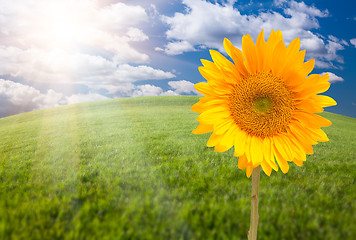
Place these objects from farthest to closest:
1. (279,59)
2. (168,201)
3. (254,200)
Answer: (168,201) < (279,59) < (254,200)

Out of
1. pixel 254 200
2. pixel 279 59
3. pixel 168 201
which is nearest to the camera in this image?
pixel 254 200

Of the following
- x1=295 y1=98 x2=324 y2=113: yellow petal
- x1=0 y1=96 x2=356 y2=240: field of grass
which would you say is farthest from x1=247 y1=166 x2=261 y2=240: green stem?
x1=0 y1=96 x2=356 y2=240: field of grass

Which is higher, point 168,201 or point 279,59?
point 279,59

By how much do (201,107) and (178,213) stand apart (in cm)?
235

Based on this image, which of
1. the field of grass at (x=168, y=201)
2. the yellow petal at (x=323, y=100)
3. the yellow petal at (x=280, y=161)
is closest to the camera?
the yellow petal at (x=323, y=100)

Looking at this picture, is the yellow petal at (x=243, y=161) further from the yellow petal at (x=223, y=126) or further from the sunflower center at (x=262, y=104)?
the sunflower center at (x=262, y=104)

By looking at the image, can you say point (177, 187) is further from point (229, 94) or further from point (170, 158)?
point (229, 94)

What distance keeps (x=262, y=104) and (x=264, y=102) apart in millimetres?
19

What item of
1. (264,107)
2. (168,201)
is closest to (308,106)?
(264,107)

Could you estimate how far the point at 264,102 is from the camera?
1457 mm

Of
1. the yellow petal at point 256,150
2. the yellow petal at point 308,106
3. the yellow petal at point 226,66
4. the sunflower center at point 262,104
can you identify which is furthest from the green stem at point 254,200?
the yellow petal at point 226,66

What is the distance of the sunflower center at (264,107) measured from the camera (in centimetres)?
144

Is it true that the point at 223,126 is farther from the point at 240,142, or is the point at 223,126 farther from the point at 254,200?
the point at 254,200

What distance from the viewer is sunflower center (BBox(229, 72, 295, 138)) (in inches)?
56.8
